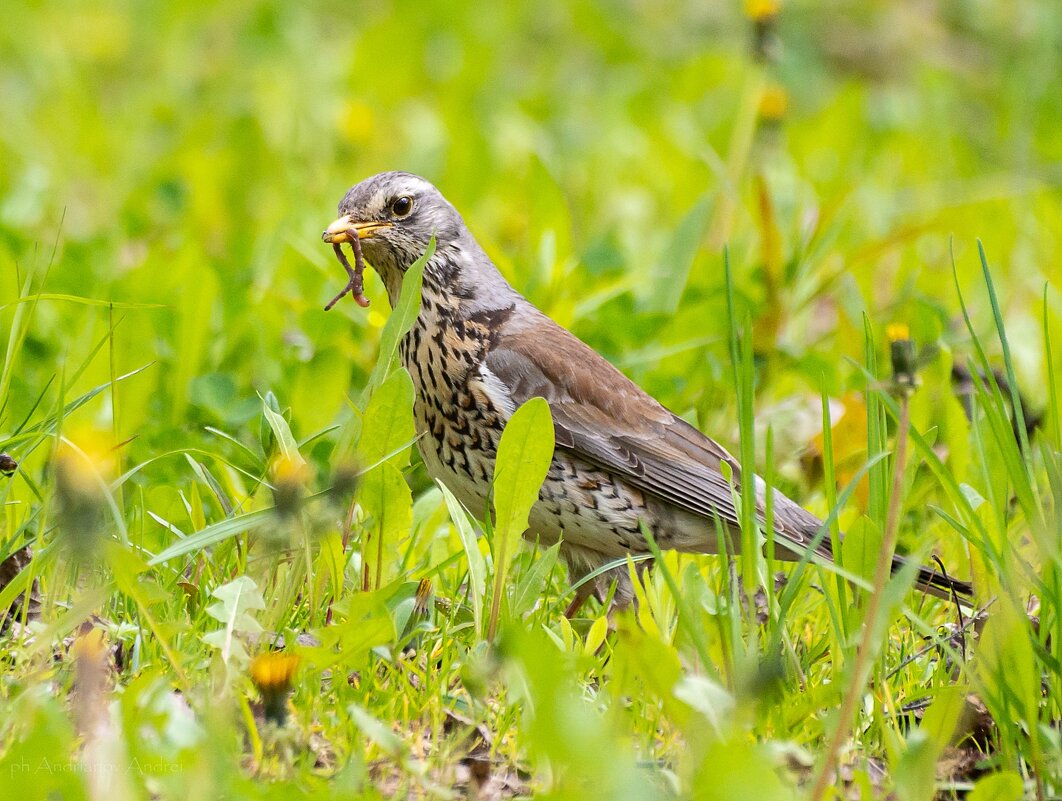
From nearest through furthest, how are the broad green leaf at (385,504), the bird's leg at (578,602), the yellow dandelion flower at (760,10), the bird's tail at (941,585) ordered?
1. the broad green leaf at (385,504)
2. the bird's tail at (941,585)
3. the bird's leg at (578,602)
4. the yellow dandelion flower at (760,10)

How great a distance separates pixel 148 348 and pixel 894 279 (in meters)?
3.79

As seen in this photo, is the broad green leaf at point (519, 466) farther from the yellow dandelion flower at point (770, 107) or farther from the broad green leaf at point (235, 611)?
the yellow dandelion flower at point (770, 107)

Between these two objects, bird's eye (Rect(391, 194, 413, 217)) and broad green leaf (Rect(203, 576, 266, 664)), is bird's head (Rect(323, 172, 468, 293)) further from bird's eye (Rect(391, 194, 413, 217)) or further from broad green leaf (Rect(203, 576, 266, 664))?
broad green leaf (Rect(203, 576, 266, 664))

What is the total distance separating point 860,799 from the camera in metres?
2.82

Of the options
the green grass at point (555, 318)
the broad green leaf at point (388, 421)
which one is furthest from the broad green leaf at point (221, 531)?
the broad green leaf at point (388, 421)

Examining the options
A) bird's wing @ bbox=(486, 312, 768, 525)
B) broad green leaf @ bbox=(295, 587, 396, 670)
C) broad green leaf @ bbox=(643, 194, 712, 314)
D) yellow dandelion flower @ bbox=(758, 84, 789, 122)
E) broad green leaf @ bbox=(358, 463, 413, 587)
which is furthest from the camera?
yellow dandelion flower @ bbox=(758, 84, 789, 122)

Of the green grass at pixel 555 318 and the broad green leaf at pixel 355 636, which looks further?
the broad green leaf at pixel 355 636

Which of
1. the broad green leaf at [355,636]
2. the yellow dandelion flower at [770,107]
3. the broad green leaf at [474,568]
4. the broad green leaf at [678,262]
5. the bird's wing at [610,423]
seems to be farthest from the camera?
the yellow dandelion flower at [770,107]

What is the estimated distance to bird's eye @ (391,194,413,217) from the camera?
4.39 metres

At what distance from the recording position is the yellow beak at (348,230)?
4227 mm

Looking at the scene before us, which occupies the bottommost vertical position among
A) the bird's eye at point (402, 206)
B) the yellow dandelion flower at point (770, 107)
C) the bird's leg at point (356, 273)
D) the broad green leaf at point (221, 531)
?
the broad green leaf at point (221, 531)

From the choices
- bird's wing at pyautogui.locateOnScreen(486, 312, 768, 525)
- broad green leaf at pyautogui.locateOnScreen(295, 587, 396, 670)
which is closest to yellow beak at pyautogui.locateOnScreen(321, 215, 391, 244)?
bird's wing at pyautogui.locateOnScreen(486, 312, 768, 525)

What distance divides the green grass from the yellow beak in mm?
361

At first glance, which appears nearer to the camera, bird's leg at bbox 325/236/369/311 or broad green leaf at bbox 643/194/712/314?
bird's leg at bbox 325/236/369/311
